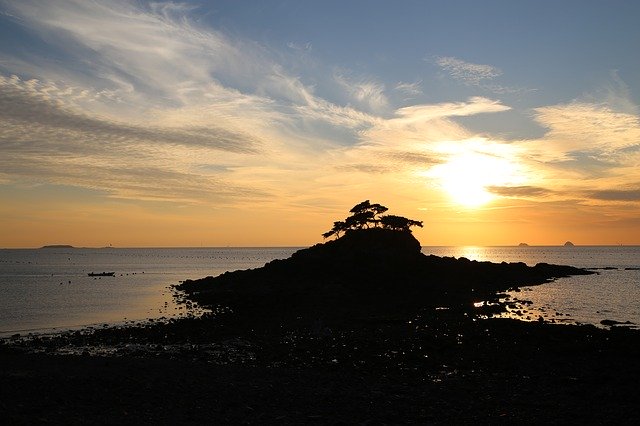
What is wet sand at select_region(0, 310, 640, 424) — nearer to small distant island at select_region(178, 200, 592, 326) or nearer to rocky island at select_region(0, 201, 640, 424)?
rocky island at select_region(0, 201, 640, 424)

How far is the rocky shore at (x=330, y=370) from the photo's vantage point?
19094 millimetres

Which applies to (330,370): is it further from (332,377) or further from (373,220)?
(373,220)

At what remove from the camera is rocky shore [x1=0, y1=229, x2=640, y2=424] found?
19.1 m

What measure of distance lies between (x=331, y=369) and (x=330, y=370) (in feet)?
0.65

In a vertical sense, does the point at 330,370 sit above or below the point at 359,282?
below

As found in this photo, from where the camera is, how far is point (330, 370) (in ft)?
86.4

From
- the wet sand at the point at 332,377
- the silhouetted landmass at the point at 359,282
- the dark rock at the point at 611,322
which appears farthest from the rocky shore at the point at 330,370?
→ the dark rock at the point at 611,322


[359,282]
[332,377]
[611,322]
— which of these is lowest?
[611,322]

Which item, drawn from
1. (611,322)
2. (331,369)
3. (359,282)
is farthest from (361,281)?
(331,369)

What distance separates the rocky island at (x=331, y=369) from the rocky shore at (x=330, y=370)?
0.29 ft

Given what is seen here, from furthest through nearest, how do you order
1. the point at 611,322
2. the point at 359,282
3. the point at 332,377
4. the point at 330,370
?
the point at 359,282
the point at 611,322
the point at 330,370
the point at 332,377

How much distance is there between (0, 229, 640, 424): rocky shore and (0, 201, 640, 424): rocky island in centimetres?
9

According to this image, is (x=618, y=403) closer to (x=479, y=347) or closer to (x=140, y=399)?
(x=479, y=347)

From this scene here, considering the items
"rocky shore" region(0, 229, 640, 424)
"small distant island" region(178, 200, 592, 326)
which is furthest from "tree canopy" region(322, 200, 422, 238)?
"rocky shore" region(0, 229, 640, 424)
